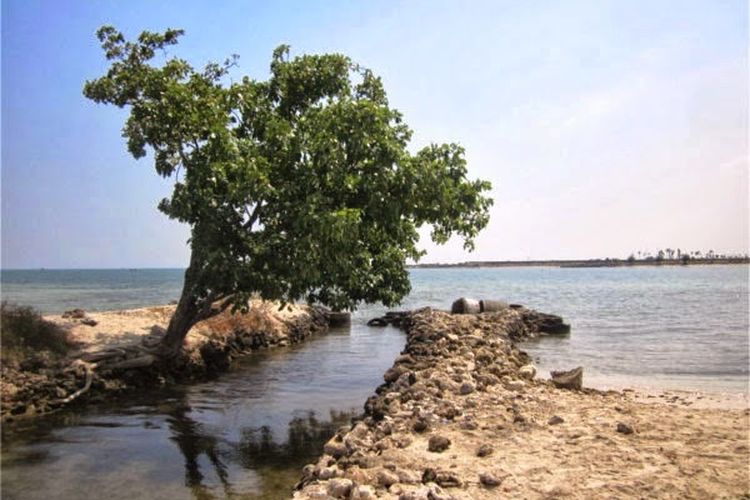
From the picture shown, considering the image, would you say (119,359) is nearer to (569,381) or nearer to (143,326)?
(143,326)

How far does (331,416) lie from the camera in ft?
43.4

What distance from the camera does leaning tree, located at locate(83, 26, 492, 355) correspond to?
13.8m

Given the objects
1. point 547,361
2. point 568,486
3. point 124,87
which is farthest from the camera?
point 547,361

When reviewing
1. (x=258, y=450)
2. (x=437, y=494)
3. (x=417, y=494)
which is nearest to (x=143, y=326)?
(x=258, y=450)

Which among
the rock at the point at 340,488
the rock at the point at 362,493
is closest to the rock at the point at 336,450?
the rock at the point at 340,488

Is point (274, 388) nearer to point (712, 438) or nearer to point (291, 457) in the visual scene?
point (291, 457)

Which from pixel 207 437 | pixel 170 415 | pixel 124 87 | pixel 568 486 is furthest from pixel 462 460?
pixel 124 87

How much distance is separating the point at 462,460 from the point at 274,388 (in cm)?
971

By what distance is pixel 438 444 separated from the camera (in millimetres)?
8164

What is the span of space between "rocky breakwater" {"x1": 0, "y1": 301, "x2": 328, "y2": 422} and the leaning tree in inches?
44.6

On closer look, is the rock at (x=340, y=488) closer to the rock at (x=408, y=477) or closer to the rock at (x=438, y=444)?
the rock at (x=408, y=477)

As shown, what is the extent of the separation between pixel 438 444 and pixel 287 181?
832cm

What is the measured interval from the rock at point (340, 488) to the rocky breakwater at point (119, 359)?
9.25m

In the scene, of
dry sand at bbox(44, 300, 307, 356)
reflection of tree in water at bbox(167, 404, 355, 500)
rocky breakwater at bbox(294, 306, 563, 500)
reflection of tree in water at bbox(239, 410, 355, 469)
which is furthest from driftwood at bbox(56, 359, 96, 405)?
rocky breakwater at bbox(294, 306, 563, 500)
